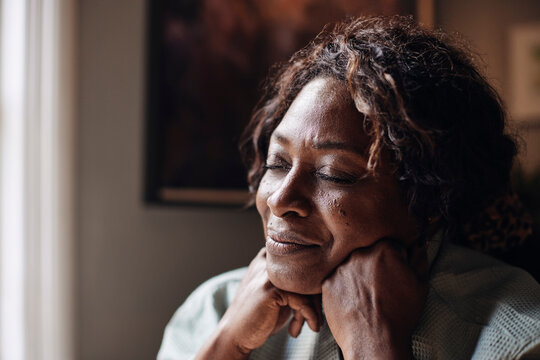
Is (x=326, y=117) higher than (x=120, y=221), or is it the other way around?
(x=326, y=117)

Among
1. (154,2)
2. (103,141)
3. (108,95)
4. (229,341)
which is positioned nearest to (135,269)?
(103,141)

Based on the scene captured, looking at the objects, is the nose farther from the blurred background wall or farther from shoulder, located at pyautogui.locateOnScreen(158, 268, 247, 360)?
the blurred background wall

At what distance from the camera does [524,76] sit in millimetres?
2473

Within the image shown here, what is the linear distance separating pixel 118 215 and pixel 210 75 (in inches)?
29.8

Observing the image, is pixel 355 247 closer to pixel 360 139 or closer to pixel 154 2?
pixel 360 139

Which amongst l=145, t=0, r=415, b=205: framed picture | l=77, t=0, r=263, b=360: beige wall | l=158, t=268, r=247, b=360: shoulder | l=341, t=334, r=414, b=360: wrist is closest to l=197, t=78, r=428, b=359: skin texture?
l=341, t=334, r=414, b=360: wrist

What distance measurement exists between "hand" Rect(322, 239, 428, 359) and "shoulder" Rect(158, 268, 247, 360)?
0.42 metres

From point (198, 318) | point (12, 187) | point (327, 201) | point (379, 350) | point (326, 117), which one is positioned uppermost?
point (326, 117)

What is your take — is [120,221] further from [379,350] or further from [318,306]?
[379,350]

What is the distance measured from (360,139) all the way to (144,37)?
1641 mm

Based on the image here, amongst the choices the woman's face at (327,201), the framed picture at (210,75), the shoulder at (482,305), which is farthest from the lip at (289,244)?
the framed picture at (210,75)

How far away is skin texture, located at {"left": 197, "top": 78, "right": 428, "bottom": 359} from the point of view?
0.87m

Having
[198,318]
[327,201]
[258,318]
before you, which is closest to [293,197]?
[327,201]

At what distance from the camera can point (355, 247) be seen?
90 cm
